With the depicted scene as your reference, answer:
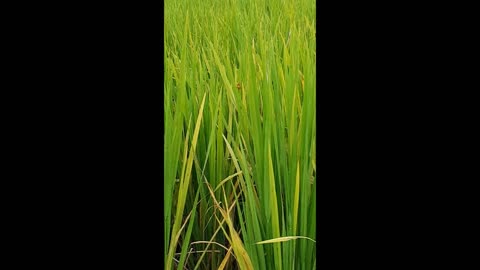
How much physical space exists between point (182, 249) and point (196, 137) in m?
0.27

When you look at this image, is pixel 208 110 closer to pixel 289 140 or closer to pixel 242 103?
pixel 242 103

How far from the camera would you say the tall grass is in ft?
4.76

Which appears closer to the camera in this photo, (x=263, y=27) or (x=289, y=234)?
(x=289, y=234)

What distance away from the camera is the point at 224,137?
150cm

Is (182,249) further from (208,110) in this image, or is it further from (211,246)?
(208,110)

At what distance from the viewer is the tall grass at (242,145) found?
1450 mm

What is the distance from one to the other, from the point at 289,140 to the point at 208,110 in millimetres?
215

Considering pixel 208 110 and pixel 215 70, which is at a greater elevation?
pixel 215 70

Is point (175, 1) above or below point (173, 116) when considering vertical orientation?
above

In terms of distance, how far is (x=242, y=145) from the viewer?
1.49 m

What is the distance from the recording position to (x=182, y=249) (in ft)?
4.95
